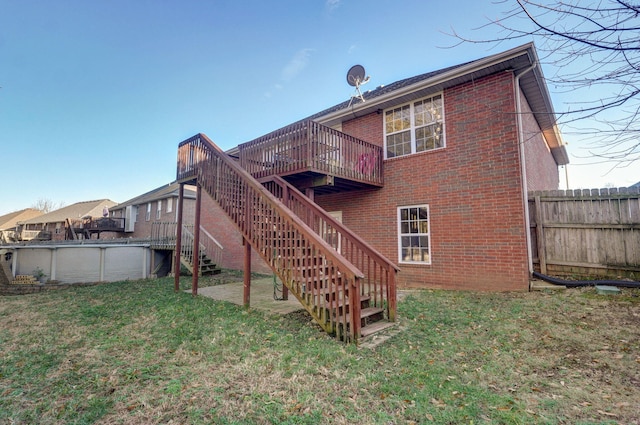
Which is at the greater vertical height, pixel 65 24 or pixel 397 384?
pixel 65 24

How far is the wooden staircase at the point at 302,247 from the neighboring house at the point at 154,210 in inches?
466

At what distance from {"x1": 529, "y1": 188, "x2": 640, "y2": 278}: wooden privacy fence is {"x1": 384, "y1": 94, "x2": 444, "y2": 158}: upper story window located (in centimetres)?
302

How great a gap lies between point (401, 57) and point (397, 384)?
6.34 m

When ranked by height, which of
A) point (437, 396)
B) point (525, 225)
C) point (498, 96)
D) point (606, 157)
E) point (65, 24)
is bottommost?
point (437, 396)

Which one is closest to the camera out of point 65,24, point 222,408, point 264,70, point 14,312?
point 222,408

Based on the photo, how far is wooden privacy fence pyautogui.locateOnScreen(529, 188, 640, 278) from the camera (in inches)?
238

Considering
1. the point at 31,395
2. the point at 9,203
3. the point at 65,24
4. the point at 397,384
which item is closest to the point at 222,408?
the point at 397,384

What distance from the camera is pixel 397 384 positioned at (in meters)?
2.82

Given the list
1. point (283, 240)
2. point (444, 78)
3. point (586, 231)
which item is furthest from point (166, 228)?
→ point (586, 231)

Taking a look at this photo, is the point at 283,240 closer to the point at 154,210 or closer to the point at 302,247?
the point at 302,247

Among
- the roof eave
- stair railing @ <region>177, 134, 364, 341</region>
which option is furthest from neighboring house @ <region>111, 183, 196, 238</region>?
the roof eave

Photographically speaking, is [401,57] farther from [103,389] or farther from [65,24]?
[65,24]

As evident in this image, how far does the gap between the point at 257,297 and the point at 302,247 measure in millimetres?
2900

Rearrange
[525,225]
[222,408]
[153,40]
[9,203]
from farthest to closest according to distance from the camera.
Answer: [9,203], [153,40], [525,225], [222,408]
